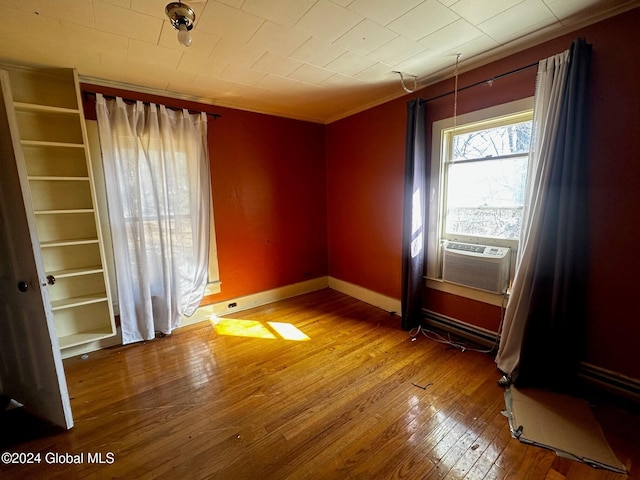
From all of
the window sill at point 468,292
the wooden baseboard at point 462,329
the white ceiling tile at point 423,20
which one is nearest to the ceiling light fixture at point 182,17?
the white ceiling tile at point 423,20

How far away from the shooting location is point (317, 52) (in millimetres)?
2004

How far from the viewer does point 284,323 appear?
119 inches

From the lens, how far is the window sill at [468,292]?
7.63ft

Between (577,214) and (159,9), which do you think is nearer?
(159,9)

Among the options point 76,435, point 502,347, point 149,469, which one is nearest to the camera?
point 149,469

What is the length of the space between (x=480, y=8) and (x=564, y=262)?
1.63 meters

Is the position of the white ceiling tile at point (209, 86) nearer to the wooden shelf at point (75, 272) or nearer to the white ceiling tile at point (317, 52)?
the white ceiling tile at point (317, 52)

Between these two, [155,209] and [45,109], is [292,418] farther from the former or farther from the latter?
[45,109]

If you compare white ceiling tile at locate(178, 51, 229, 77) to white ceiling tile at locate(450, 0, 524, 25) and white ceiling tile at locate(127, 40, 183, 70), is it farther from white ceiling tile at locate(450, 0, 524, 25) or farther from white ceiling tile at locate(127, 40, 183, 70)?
white ceiling tile at locate(450, 0, 524, 25)

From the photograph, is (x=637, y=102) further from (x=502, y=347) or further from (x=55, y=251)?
(x=55, y=251)

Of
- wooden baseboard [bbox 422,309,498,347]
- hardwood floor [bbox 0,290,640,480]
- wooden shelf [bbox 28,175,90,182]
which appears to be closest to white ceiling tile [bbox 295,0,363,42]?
wooden shelf [bbox 28,175,90,182]

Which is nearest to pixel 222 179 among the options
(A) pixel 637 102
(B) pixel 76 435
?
(B) pixel 76 435

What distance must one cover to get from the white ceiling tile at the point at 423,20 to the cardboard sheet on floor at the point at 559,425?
8.03 ft

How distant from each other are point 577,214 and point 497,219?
0.56 meters
